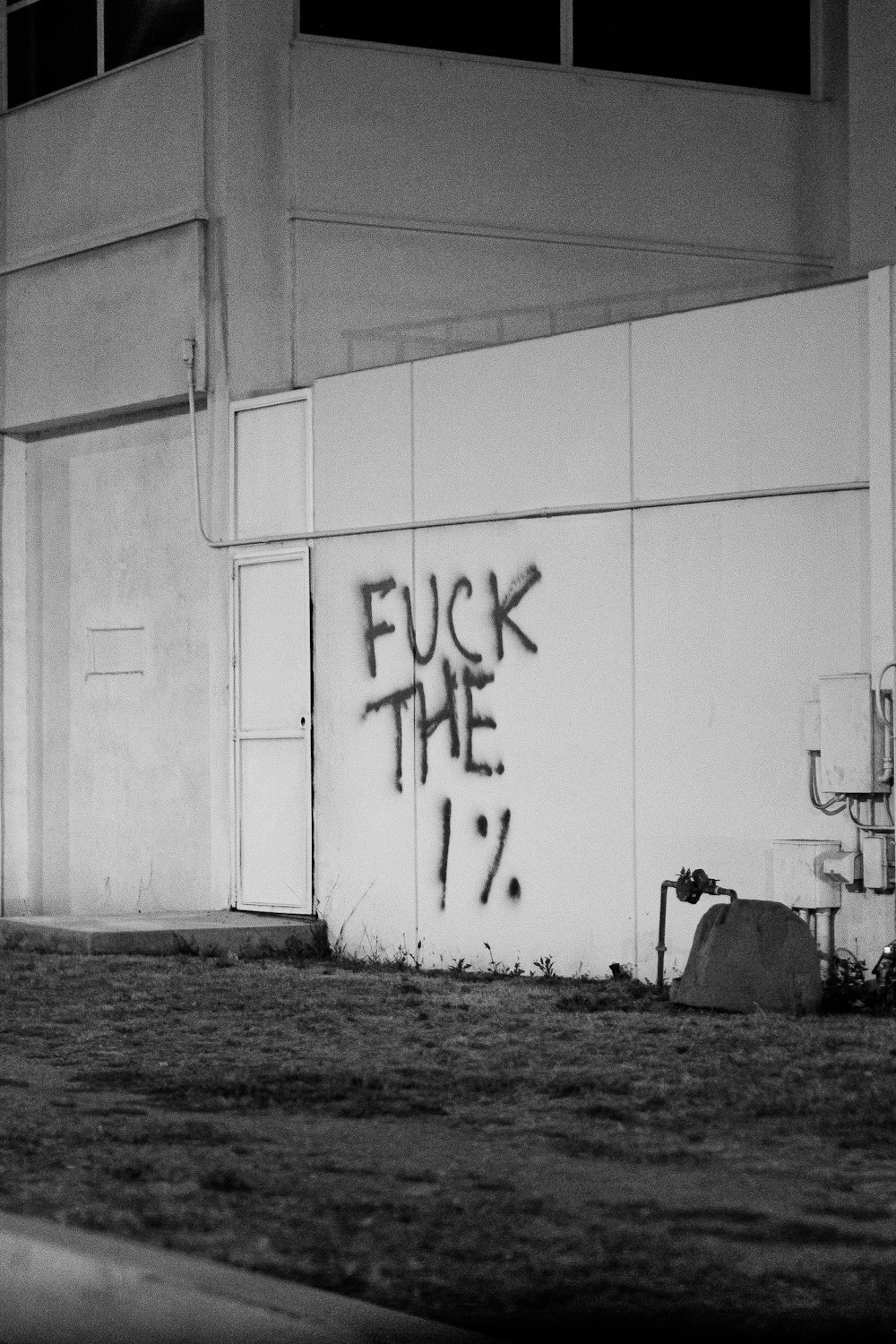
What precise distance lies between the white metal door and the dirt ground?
9.16ft

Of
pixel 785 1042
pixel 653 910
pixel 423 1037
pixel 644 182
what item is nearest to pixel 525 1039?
pixel 423 1037

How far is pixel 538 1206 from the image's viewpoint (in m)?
6.48

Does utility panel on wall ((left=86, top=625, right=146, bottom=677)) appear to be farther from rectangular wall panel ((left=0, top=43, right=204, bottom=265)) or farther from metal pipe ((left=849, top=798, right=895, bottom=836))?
metal pipe ((left=849, top=798, right=895, bottom=836))

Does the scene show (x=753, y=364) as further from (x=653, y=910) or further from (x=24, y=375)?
(x=24, y=375)

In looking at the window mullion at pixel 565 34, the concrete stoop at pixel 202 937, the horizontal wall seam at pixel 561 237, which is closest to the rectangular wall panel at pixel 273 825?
the concrete stoop at pixel 202 937

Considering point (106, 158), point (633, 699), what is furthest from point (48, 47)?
point (633, 699)

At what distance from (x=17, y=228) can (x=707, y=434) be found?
271 inches

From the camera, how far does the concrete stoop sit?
47.5ft

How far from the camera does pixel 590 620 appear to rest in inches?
518

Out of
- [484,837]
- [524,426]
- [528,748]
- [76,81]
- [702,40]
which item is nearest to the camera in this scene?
[528,748]

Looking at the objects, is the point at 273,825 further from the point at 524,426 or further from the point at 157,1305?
the point at 157,1305

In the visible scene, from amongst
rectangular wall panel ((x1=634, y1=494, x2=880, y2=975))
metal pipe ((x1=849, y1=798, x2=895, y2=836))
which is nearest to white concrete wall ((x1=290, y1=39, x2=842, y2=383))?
rectangular wall panel ((x1=634, y1=494, x2=880, y2=975))

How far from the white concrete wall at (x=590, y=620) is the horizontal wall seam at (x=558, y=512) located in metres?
0.03

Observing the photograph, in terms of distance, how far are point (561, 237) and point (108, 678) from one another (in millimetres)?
4755
